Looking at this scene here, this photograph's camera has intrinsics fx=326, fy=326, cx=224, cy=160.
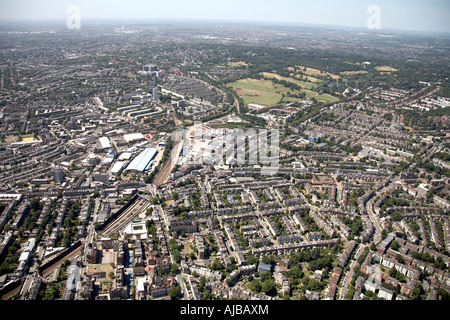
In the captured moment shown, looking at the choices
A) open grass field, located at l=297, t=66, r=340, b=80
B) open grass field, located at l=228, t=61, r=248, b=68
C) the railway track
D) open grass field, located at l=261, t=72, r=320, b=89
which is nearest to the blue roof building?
the railway track

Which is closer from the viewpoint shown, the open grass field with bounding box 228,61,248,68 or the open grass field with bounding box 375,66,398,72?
the open grass field with bounding box 375,66,398,72

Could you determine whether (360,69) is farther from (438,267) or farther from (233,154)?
(438,267)

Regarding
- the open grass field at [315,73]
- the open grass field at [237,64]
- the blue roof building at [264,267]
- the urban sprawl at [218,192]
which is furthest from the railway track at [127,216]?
the open grass field at [237,64]

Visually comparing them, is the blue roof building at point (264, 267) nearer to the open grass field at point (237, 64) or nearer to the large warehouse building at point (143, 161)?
the large warehouse building at point (143, 161)

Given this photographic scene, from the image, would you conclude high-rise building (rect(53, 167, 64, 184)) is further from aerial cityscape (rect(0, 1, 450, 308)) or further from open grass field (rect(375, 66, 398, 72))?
open grass field (rect(375, 66, 398, 72))

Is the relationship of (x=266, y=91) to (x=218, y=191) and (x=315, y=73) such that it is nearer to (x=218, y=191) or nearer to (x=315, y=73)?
(x=315, y=73)
